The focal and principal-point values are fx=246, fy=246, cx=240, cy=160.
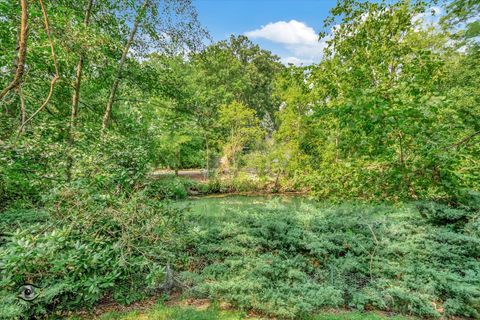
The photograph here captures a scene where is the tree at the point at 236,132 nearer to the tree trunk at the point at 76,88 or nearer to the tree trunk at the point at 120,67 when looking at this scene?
the tree trunk at the point at 120,67

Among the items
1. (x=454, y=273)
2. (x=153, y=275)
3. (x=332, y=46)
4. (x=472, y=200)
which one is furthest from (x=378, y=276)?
(x=332, y=46)

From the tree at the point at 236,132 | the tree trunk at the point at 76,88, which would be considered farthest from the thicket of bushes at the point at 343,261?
the tree at the point at 236,132

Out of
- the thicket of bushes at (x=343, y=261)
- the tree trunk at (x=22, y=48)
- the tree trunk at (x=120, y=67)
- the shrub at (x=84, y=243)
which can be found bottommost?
the thicket of bushes at (x=343, y=261)

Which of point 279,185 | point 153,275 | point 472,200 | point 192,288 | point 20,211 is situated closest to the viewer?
point 153,275

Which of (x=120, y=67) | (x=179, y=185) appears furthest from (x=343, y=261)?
(x=120, y=67)

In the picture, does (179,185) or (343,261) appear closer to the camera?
(343,261)

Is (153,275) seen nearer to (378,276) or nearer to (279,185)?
(378,276)

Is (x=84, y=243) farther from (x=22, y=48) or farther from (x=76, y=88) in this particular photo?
(x=76, y=88)

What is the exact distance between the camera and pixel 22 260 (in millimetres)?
1771

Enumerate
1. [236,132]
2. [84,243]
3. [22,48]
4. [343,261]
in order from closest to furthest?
[22,48] < [84,243] < [343,261] < [236,132]

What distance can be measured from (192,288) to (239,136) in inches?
469

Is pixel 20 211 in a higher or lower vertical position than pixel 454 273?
higher

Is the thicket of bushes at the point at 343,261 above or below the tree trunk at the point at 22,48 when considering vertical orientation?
below

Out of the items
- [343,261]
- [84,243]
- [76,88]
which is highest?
[76,88]
